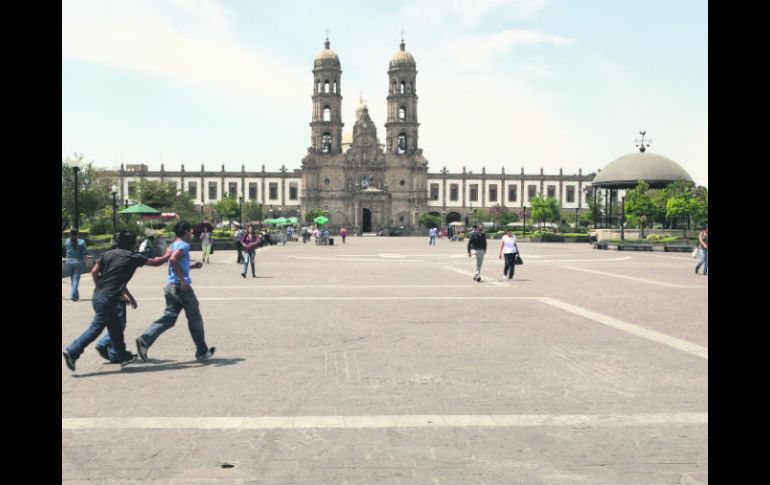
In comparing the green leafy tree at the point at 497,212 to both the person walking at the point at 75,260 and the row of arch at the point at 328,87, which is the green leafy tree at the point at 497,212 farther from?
the person walking at the point at 75,260

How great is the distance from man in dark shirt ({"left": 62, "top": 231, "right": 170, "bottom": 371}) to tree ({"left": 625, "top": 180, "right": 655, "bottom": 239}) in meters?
46.7

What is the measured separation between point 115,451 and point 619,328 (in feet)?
24.0

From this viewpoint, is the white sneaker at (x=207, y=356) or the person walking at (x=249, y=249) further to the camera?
the person walking at (x=249, y=249)

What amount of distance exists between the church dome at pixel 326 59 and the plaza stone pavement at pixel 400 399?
3377 inches

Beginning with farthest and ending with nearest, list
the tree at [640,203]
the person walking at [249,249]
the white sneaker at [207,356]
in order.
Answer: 1. the tree at [640,203]
2. the person walking at [249,249]
3. the white sneaker at [207,356]

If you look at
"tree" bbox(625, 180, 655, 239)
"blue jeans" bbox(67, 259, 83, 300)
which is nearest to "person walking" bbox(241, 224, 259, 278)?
"blue jeans" bbox(67, 259, 83, 300)

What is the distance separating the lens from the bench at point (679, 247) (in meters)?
36.3

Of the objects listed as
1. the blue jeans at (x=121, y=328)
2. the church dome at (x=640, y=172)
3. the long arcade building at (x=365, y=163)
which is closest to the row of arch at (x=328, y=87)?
the long arcade building at (x=365, y=163)

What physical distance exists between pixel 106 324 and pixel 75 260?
7.53 m

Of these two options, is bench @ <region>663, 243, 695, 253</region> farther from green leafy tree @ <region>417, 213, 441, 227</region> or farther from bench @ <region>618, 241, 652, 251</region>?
Result: green leafy tree @ <region>417, 213, 441, 227</region>

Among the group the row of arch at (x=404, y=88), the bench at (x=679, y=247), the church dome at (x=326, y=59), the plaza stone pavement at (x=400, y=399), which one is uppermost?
the church dome at (x=326, y=59)

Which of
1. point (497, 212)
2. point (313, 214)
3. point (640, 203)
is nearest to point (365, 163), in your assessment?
point (313, 214)
